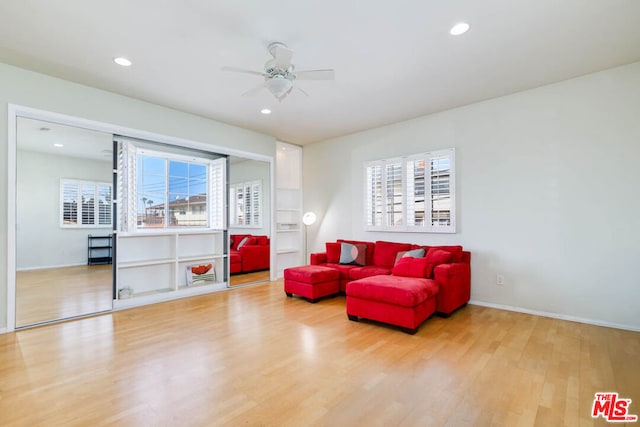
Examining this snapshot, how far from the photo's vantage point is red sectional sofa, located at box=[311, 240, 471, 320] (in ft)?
10.6

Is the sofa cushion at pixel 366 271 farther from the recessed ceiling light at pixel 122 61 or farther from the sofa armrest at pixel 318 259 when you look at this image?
the recessed ceiling light at pixel 122 61

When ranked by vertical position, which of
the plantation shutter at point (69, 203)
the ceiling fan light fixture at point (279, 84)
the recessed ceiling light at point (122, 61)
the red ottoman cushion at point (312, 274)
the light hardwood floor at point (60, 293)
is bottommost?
the light hardwood floor at point (60, 293)

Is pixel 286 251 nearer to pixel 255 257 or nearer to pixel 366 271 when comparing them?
pixel 255 257

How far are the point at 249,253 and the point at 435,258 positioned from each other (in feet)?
12.4

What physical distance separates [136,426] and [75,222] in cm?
657

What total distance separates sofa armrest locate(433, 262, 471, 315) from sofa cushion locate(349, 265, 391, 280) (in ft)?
2.79

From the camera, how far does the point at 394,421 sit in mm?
1793

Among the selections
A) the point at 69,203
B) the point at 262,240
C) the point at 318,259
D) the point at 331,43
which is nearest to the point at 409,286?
the point at 318,259

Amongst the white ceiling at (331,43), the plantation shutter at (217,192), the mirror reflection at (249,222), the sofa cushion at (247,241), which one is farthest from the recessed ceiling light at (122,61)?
the sofa cushion at (247,241)

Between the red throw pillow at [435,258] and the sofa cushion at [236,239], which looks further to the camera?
the sofa cushion at [236,239]

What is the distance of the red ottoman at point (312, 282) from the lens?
174 inches

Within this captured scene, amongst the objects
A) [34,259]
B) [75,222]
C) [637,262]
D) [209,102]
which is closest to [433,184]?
[637,262]

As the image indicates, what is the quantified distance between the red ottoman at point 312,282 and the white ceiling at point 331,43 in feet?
8.29

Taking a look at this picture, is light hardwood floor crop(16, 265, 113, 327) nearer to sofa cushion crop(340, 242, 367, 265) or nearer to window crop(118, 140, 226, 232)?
window crop(118, 140, 226, 232)
